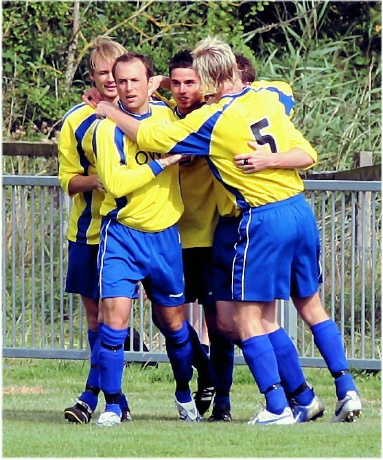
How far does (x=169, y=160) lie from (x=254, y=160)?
1.50 feet

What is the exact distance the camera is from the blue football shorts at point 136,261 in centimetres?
666

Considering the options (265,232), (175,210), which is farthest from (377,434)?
(175,210)

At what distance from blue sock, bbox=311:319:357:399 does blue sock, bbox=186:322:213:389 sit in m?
0.72

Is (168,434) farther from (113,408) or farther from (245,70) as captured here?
(245,70)

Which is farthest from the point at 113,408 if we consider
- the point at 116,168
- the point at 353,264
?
the point at 353,264

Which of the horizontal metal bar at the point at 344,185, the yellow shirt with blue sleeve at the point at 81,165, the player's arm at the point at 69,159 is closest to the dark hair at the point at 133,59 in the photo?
the yellow shirt with blue sleeve at the point at 81,165

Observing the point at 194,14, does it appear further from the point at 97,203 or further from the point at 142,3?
the point at 97,203

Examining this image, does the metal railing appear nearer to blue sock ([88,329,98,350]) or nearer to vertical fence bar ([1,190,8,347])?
vertical fence bar ([1,190,8,347])

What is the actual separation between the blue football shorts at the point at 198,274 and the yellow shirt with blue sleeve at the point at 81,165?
55 cm

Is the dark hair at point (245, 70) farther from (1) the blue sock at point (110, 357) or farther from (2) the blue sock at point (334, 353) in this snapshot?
(1) the blue sock at point (110, 357)

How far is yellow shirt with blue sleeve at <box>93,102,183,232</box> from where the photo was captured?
21.6 feet

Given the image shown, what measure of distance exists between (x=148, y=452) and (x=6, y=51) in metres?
9.02

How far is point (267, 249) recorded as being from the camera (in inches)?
262

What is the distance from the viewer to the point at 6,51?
1422 cm
